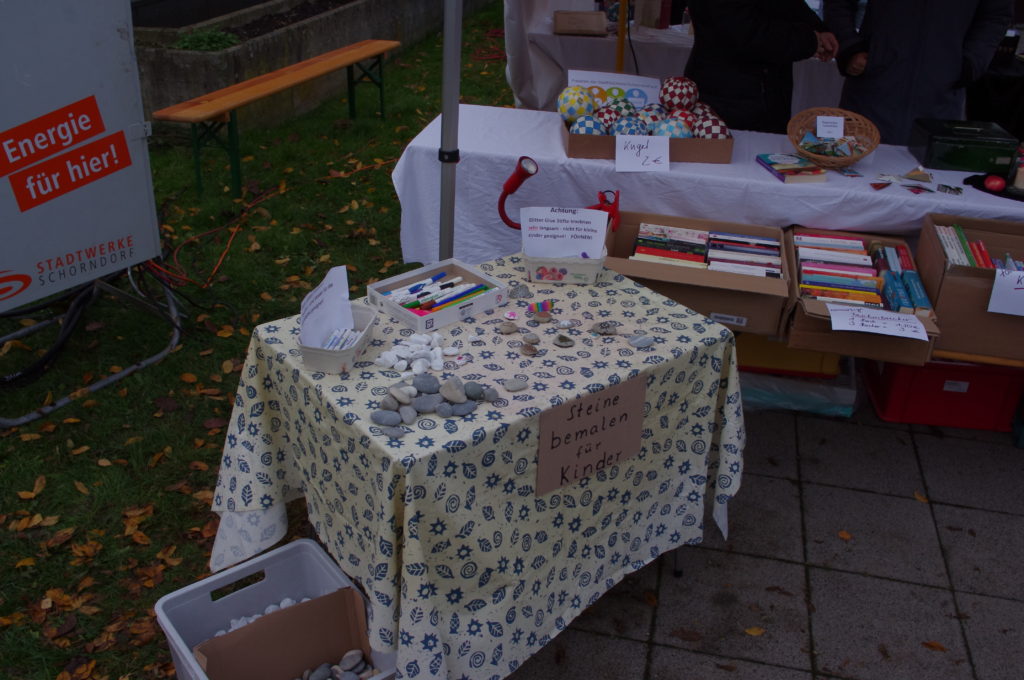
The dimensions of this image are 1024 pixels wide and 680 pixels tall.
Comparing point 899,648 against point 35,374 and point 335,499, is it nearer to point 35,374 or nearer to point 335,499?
point 335,499

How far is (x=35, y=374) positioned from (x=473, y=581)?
242cm

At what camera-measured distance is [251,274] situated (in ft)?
14.1

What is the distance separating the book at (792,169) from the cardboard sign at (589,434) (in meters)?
1.45

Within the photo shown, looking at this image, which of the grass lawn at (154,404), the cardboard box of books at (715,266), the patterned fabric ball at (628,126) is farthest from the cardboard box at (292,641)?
the patterned fabric ball at (628,126)

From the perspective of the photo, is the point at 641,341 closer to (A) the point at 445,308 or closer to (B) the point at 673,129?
(A) the point at 445,308

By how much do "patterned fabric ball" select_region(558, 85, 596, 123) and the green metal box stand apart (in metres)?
1.34

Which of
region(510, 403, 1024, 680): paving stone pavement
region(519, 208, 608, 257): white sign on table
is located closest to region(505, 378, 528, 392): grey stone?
region(519, 208, 608, 257): white sign on table

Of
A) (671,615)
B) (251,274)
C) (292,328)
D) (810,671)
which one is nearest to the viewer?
(292,328)

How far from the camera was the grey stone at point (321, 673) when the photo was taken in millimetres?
2154

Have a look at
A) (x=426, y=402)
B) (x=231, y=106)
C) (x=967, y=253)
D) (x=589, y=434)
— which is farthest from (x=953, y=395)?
(x=231, y=106)

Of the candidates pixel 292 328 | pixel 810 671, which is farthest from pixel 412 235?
pixel 810 671

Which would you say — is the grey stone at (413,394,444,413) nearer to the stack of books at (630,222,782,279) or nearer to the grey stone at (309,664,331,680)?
the grey stone at (309,664,331,680)

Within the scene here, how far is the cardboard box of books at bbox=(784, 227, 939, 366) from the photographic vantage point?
2.61 metres

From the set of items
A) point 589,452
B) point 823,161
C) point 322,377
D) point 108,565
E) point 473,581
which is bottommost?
point 108,565
